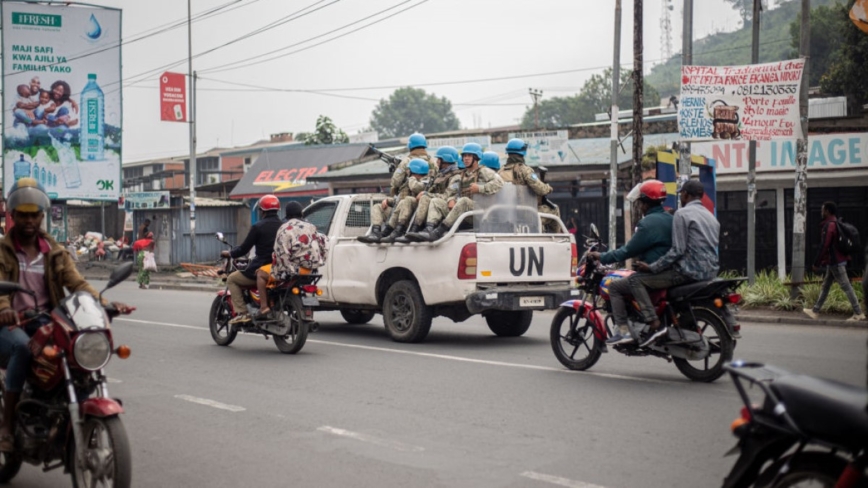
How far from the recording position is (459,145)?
35031 mm

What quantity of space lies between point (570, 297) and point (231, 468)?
6.92m

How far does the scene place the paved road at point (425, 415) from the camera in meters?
6.12

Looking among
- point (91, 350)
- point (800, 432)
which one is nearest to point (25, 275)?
point (91, 350)

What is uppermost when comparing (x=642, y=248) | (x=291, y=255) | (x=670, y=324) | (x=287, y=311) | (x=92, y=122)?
(x=92, y=122)

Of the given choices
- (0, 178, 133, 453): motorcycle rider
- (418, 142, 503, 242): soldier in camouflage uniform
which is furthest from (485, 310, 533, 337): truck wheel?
(0, 178, 133, 453): motorcycle rider

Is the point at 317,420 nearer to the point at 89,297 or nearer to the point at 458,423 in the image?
the point at 458,423

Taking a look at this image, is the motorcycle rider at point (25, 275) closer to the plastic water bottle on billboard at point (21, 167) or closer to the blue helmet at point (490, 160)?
the blue helmet at point (490, 160)

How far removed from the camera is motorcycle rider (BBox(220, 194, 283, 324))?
11656 mm

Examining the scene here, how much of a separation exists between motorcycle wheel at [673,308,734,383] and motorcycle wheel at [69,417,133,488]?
560cm

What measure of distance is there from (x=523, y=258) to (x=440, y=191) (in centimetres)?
165

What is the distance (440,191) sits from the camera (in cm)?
1306

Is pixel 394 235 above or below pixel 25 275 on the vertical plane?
above

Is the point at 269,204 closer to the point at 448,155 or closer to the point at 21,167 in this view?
the point at 448,155

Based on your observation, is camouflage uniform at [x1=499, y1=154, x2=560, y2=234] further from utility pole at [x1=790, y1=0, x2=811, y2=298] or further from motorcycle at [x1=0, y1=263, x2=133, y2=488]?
motorcycle at [x1=0, y1=263, x2=133, y2=488]
